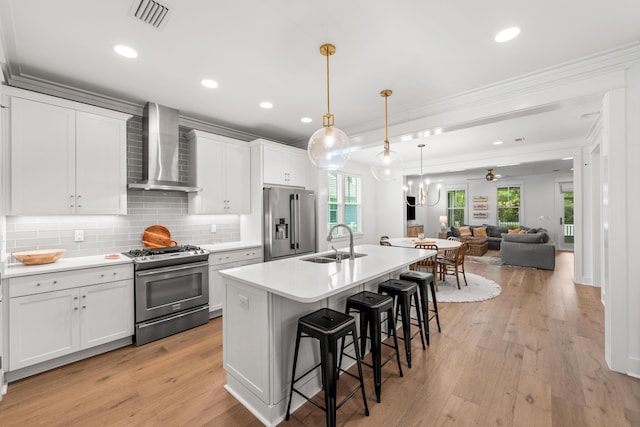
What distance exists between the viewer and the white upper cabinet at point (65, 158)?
8.26ft

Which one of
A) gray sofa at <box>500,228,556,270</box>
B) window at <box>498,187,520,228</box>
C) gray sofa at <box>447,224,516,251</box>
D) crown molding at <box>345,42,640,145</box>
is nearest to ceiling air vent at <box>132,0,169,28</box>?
crown molding at <box>345,42,640,145</box>

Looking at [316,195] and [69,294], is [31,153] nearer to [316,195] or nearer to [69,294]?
[69,294]

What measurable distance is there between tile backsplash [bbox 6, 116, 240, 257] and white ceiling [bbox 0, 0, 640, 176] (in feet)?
2.63

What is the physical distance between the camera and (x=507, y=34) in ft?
6.97

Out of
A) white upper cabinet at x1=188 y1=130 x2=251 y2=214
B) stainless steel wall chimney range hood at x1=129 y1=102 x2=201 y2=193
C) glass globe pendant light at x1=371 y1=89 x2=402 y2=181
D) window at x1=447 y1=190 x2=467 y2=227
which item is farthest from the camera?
window at x1=447 y1=190 x2=467 y2=227

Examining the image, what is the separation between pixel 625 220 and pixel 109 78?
4878mm

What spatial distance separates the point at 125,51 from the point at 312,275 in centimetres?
242

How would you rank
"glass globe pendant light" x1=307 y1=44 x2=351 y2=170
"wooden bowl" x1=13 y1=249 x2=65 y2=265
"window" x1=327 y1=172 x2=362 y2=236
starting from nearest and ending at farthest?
1. "glass globe pendant light" x1=307 y1=44 x2=351 y2=170
2. "wooden bowl" x1=13 y1=249 x2=65 y2=265
3. "window" x1=327 y1=172 x2=362 y2=236

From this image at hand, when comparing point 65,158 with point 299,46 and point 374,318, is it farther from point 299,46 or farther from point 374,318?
point 374,318

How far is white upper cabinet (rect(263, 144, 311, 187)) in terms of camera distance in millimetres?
4254

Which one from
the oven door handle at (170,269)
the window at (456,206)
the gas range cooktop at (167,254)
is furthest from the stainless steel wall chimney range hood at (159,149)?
the window at (456,206)

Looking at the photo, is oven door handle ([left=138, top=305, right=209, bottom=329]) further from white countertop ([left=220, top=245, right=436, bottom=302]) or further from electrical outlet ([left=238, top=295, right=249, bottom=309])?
electrical outlet ([left=238, top=295, right=249, bottom=309])

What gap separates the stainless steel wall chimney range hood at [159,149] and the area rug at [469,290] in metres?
4.21

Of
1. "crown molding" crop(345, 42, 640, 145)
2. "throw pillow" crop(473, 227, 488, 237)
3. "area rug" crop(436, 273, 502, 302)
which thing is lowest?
"area rug" crop(436, 273, 502, 302)
